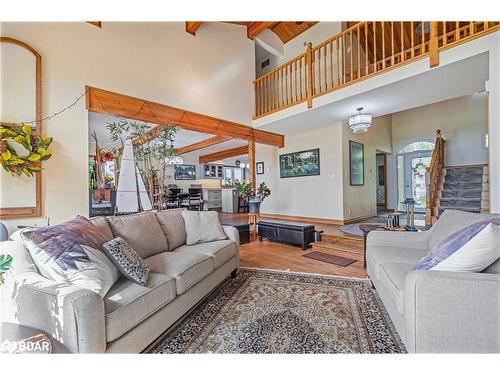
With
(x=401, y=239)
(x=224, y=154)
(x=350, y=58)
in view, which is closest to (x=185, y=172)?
(x=224, y=154)

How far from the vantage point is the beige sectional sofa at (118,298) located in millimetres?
1125

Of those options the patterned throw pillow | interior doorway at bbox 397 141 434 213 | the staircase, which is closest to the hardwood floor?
the patterned throw pillow

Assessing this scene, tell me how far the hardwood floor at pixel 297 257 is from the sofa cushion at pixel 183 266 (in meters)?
1.17

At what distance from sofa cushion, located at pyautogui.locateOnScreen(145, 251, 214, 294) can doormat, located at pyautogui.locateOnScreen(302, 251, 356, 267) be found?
181 centimetres

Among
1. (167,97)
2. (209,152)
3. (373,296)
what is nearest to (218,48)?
(167,97)

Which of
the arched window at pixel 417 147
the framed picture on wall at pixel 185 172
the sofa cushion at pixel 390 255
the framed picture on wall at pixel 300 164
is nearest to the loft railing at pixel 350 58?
the framed picture on wall at pixel 300 164

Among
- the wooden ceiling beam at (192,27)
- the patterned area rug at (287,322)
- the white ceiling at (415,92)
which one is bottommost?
the patterned area rug at (287,322)

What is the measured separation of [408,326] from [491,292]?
401 mm

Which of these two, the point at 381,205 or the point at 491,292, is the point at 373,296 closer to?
the point at 491,292

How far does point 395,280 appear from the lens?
149 cm

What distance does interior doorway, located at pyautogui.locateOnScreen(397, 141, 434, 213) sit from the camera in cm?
693

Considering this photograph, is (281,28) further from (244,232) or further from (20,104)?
(20,104)

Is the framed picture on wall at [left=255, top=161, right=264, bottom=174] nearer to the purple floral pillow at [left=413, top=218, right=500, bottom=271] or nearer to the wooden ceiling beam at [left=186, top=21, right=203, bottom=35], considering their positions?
the wooden ceiling beam at [left=186, top=21, right=203, bottom=35]

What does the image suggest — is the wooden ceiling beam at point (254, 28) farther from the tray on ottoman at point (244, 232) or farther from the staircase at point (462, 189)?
the staircase at point (462, 189)
